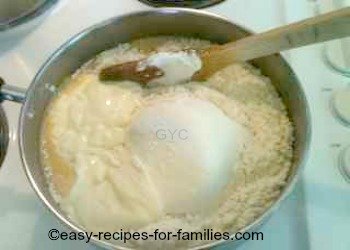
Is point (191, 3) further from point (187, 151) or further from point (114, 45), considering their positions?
point (187, 151)

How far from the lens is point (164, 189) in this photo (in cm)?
52

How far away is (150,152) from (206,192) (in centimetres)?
7

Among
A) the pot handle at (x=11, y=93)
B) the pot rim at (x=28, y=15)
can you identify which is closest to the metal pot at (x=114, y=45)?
the pot handle at (x=11, y=93)

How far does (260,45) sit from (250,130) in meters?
0.09

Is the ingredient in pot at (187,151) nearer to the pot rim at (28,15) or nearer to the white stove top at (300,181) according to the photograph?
the white stove top at (300,181)

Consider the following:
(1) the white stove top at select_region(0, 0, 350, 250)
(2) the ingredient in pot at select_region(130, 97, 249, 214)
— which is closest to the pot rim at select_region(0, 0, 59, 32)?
(1) the white stove top at select_region(0, 0, 350, 250)

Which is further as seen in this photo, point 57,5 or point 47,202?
point 57,5

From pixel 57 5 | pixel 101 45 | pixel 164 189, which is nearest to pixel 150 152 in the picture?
pixel 164 189

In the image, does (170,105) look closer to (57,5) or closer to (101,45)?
(101,45)

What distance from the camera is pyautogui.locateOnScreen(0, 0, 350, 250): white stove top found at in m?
0.52

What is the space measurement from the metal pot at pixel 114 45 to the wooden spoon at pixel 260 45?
1.5 inches

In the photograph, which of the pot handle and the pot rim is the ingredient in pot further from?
the pot rim

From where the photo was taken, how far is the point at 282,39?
1.67ft

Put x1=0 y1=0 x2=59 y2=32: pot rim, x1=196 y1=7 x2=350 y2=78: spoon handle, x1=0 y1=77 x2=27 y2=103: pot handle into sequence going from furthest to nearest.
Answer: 1. x1=0 y1=0 x2=59 y2=32: pot rim
2. x1=0 y1=77 x2=27 y2=103: pot handle
3. x1=196 y1=7 x2=350 y2=78: spoon handle
